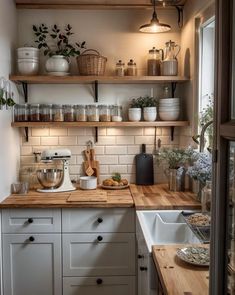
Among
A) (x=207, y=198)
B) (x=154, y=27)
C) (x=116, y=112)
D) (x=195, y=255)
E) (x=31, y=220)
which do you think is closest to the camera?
(x=195, y=255)

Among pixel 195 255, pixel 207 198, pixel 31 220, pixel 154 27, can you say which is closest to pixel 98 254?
pixel 31 220

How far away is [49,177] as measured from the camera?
9.60 feet

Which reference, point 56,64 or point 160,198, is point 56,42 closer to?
point 56,64

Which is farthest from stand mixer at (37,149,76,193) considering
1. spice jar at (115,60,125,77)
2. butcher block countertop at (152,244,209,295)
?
butcher block countertop at (152,244,209,295)

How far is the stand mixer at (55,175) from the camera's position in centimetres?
290

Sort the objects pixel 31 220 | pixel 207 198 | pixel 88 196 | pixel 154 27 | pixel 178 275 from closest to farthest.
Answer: pixel 178 275 < pixel 207 198 < pixel 31 220 < pixel 88 196 < pixel 154 27

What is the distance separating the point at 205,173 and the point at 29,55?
1.67 m

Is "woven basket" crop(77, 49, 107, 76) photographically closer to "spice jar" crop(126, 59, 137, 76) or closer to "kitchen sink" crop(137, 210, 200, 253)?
"spice jar" crop(126, 59, 137, 76)

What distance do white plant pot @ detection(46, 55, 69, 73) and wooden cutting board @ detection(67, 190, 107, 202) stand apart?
3.23 feet

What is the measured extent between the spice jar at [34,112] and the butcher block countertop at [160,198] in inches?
38.2

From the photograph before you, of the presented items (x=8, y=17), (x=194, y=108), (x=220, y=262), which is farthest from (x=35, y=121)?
(x=220, y=262)

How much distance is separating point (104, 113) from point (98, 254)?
1124 millimetres

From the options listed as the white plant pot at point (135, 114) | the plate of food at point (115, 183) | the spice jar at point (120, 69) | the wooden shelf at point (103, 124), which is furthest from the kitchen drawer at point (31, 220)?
the spice jar at point (120, 69)

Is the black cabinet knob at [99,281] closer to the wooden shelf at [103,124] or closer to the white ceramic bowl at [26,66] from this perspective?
the wooden shelf at [103,124]
